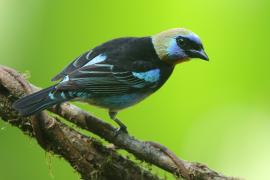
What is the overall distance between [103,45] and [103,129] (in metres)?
1.08

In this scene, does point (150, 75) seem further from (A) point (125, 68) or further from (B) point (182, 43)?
(B) point (182, 43)

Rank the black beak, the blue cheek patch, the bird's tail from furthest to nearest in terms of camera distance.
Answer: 1. the black beak
2. the blue cheek patch
3. the bird's tail

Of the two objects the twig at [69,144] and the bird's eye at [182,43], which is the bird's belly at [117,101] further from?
the twig at [69,144]

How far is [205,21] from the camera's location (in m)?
4.71

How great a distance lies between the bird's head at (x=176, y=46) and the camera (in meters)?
4.51

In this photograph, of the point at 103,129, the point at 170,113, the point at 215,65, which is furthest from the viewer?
the point at 215,65

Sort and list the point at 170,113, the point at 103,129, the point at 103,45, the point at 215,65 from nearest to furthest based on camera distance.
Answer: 1. the point at 103,129
2. the point at 103,45
3. the point at 170,113
4. the point at 215,65

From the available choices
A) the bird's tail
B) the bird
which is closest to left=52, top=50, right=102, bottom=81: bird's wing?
the bird

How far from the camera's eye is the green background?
432cm

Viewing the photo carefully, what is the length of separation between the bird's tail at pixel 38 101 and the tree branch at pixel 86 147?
0.06m

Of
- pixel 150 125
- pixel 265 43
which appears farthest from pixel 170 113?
pixel 265 43

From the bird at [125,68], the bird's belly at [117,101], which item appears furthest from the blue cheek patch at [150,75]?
the bird's belly at [117,101]

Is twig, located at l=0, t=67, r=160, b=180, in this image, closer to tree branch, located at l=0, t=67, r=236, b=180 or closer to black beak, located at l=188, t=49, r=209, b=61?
tree branch, located at l=0, t=67, r=236, b=180

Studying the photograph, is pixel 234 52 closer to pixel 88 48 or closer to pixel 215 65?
pixel 215 65
